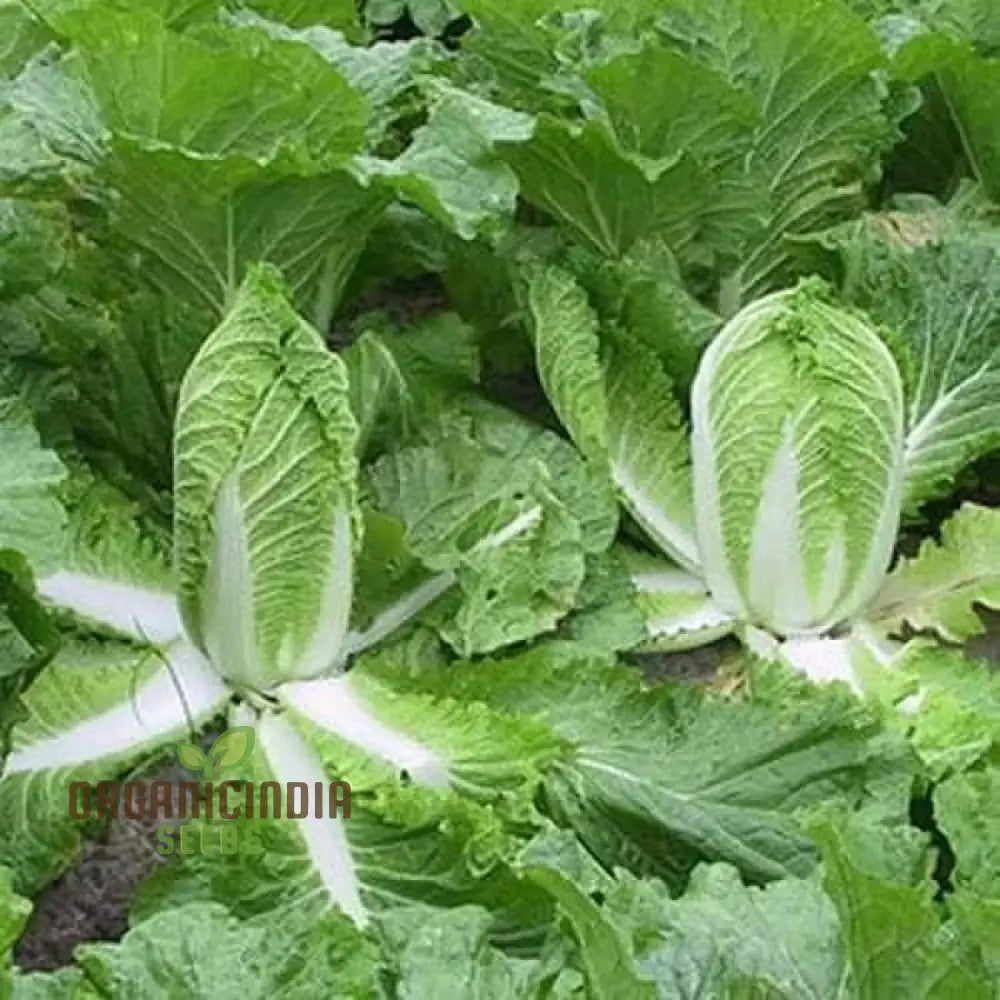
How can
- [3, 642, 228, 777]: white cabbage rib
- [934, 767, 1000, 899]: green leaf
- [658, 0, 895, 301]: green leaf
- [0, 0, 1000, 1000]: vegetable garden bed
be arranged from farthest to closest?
[658, 0, 895, 301]: green leaf
[3, 642, 228, 777]: white cabbage rib
[0, 0, 1000, 1000]: vegetable garden bed
[934, 767, 1000, 899]: green leaf

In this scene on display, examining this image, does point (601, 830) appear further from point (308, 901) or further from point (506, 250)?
point (506, 250)

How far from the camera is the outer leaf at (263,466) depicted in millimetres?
2094

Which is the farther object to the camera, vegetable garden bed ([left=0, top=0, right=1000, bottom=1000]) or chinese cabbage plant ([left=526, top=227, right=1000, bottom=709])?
chinese cabbage plant ([left=526, top=227, right=1000, bottom=709])

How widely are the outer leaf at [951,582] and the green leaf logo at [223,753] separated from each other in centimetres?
74

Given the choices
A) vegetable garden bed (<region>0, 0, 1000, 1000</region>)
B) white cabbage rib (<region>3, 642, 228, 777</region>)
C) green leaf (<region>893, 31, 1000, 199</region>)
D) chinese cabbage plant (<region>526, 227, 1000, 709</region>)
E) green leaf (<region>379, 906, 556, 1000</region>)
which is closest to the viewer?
green leaf (<region>379, 906, 556, 1000</region>)

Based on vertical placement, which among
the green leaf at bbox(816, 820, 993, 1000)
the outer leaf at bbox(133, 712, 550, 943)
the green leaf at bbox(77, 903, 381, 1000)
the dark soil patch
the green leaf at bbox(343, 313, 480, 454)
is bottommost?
the dark soil patch

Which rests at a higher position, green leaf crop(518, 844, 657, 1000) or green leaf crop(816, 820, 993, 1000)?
green leaf crop(816, 820, 993, 1000)

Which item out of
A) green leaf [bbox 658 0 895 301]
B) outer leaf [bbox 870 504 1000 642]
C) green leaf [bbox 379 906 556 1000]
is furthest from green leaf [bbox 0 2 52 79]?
green leaf [bbox 379 906 556 1000]

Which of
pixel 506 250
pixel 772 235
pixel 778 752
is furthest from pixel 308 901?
pixel 772 235

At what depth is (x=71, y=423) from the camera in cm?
243

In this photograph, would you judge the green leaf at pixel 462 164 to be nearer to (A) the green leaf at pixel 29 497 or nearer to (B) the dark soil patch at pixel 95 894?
(A) the green leaf at pixel 29 497

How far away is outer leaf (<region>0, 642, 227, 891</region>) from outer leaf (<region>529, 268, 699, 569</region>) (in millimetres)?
518

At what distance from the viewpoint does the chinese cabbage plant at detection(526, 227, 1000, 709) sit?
236 cm

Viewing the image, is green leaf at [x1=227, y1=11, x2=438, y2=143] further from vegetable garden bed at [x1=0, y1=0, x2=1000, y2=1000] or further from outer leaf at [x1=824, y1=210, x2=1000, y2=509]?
outer leaf at [x1=824, y1=210, x2=1000, y2=509]
